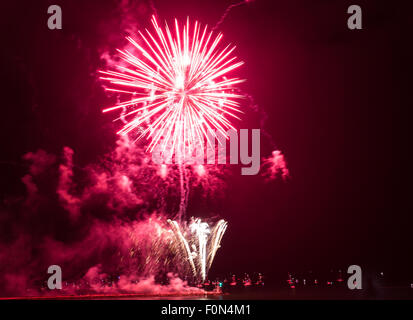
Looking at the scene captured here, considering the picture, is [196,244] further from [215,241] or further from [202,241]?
[215,241]

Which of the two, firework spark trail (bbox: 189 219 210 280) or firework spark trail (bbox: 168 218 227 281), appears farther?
firework spark trail (bbox: 189 219 210 280)

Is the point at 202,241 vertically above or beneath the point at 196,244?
above

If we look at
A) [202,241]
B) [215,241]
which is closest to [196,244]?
[202,241]

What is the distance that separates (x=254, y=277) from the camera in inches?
1726

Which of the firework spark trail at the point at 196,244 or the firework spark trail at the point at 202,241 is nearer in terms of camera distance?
the firework spark trail at the point at 196,244
